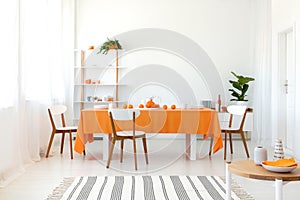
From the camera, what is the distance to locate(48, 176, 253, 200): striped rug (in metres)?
3.50

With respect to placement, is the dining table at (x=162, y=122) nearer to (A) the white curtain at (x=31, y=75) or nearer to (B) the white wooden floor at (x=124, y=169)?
(B) the white wooden floor at (x=124, y=169)

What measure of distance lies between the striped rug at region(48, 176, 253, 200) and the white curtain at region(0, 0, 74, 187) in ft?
2.79

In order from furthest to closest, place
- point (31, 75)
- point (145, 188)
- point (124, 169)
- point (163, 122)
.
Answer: point (31, 75)
point (163, 122)
point (124, 169)
point (145, 188)

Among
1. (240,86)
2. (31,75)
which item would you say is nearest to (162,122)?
(31,75)

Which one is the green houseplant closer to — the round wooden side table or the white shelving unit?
the white shelving unit

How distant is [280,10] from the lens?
6406 millimetres

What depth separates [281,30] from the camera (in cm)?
633

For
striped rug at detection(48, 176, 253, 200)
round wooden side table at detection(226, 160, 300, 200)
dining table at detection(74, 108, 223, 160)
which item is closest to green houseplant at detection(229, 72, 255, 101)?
dining table at detection(74, 108, 223, 160)

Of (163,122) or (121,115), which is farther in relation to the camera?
(163,122)

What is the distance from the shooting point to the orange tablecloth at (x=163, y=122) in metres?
5.18

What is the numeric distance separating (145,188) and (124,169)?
39.6 inches

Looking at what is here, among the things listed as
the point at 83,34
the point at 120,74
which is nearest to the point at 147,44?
the point at 120,74

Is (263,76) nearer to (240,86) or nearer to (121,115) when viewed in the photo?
(240,86)

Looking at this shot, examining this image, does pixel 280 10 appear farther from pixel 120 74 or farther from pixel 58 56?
pixel 58 56
